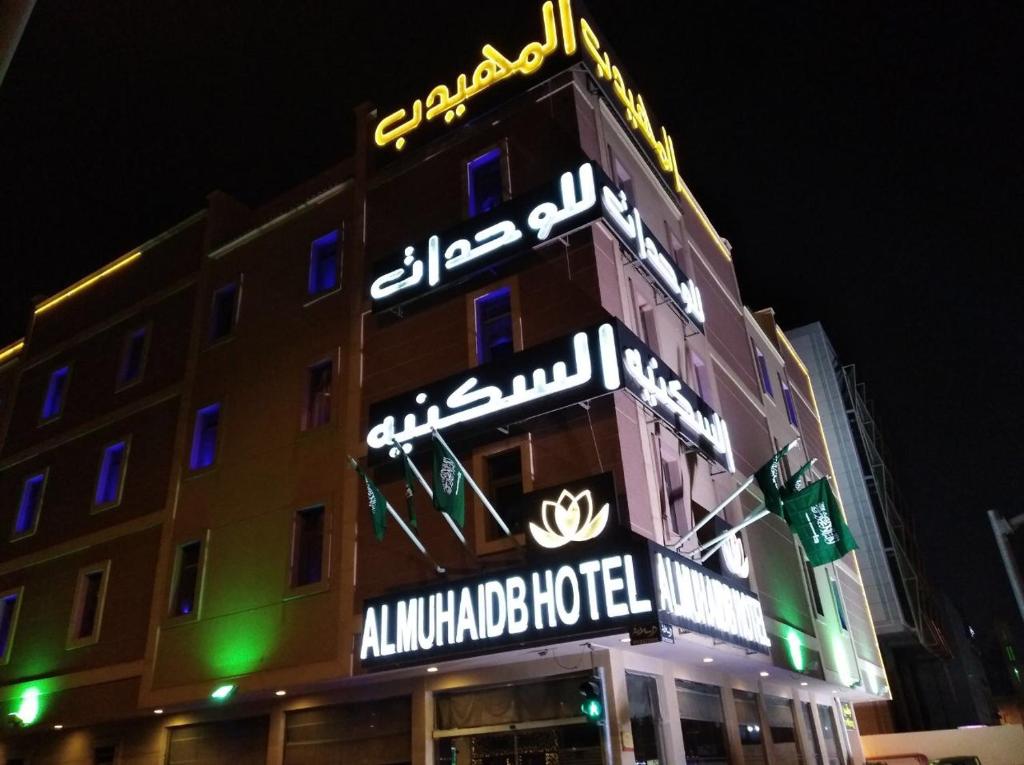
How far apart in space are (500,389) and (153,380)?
12340mm

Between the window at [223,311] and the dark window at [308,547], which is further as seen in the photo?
the window at [223,311]

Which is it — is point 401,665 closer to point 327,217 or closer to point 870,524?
point 327,217

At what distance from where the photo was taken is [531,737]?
41.5 feet

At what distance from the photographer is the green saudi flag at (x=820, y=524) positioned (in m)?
13.3

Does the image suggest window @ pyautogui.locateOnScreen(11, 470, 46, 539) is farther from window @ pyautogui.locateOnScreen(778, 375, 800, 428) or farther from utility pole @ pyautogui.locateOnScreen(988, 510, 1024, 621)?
window @ pyautogui.locateOnScreen(778, 375, 800, 428)

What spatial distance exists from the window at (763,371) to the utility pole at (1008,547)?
1291cm

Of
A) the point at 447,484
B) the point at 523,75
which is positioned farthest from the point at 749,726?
the point at 523,75

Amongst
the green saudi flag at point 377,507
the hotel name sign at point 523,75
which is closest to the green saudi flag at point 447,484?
the green saudi flag at point 377,507

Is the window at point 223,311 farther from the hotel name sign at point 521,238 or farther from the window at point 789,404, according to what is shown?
the window at point 789,404

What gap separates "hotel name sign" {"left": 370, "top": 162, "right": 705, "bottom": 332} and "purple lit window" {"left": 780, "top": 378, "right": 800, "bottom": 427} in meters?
13.2

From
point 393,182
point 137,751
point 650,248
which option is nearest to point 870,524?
point 650,248

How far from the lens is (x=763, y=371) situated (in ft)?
88.4

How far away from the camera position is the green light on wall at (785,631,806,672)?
731 inches

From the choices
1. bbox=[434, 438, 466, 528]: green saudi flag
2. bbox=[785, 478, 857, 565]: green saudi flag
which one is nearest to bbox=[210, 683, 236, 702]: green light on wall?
bbox=[434, 438, 466, 528]: green saudi flag
